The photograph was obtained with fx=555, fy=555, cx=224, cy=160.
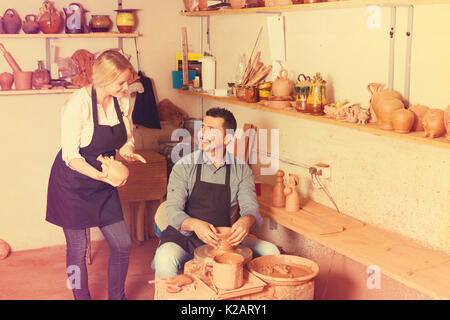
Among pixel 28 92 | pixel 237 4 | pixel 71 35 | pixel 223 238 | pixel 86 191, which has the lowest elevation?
pixel 223 238

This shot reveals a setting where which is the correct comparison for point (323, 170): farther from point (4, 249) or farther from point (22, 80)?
point (4, 249)

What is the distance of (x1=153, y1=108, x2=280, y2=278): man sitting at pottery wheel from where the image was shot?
2934 millimetres

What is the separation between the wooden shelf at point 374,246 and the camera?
2.36 m

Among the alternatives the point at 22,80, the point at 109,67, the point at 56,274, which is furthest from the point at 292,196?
the point at 22,80

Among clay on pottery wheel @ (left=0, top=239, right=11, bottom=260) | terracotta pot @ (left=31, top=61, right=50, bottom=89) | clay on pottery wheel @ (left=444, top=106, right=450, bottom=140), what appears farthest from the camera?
clay on pottery wheel @ (left=0, top=239, right=11, bottom=260)

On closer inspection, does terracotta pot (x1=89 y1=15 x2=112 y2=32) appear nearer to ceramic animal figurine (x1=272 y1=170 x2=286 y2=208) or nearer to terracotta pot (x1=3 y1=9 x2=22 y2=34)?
terracotta pot (x1=3 y1=9 x2=22 y2=34)

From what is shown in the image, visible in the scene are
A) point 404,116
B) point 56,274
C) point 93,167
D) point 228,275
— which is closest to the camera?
point 228,275

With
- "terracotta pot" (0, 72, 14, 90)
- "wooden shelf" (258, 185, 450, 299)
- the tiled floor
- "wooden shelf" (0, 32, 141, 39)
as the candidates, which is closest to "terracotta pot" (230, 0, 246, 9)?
"wooden shelf" (0, 32, 141, 39)

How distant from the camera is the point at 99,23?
4.28 meters

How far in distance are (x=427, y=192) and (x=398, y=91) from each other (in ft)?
1.68

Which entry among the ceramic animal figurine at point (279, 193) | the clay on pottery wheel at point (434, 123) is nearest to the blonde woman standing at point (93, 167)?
the ceramic animal figurine at point (279, 193)

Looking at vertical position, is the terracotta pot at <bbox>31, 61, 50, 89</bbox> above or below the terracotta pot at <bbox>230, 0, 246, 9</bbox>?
below

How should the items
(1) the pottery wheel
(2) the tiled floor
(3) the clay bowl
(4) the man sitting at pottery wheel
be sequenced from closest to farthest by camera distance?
(3) the clay bowl
(1) the pottery wheel
(4) the man sitting at pottery wheel
(2) the tiled floor

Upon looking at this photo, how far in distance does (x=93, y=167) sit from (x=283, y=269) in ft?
3.98
